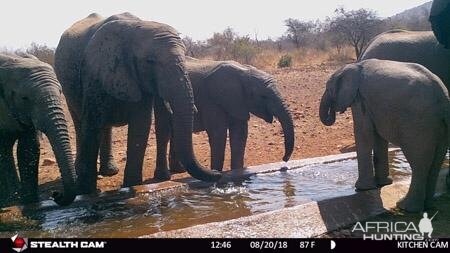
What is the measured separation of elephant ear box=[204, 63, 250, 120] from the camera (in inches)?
290

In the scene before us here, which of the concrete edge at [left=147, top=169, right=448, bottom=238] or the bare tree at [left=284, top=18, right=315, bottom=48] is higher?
the bare tree at [left=284, top=18, right=315, bottom=48]

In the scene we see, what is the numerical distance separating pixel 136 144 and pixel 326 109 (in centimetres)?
233

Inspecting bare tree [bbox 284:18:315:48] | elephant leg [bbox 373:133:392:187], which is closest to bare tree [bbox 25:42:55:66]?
elephant leg [bbox 373:133:392:187]

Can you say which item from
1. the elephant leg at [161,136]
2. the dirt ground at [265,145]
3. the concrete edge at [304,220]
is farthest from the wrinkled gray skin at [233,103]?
the concrete edge at [304,220]

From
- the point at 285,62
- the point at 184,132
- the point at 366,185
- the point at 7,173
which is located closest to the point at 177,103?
the point at 184,132

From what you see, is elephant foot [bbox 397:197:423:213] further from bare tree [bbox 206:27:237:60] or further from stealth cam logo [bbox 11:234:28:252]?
bare tree [bbox 206:27:237:60]

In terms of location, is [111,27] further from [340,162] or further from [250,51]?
[250,51]

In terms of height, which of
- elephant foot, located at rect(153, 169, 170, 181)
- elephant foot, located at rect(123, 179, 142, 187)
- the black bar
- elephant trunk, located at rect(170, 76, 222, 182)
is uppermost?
elephant trunk, located at rect(170, 76, 222, 182)

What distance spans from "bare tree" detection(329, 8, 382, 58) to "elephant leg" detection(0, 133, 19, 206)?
2895 centimetres

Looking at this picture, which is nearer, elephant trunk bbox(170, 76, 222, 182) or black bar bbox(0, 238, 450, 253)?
black bar bbox(0, 238, 450, 253)

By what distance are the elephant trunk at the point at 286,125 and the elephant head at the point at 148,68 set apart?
163 cm

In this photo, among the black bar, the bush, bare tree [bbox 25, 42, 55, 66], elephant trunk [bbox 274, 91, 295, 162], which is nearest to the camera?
the black bar

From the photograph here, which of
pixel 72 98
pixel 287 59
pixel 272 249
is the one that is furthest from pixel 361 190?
pixel 287 59

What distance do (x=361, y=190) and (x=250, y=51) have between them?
25.1 meters
